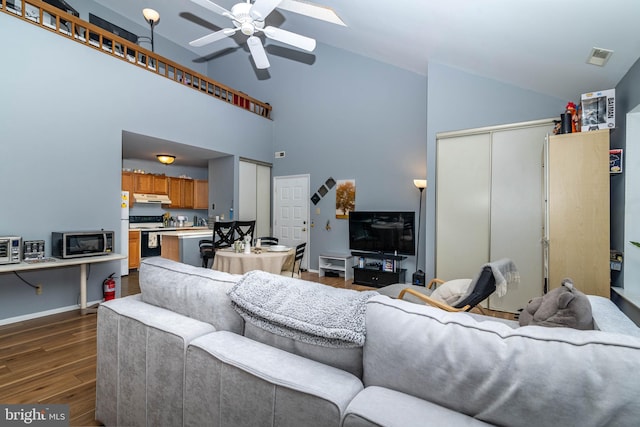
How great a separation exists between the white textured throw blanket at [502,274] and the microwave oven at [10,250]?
4.44 meters

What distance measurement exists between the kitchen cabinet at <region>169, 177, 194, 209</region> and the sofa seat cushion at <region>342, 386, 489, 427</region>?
278 inches

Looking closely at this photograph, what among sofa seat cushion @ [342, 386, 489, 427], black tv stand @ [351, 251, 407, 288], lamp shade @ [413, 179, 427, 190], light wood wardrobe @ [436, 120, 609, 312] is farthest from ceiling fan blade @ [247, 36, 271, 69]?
sofa seat cushion @ [342, 386, 489, 427]

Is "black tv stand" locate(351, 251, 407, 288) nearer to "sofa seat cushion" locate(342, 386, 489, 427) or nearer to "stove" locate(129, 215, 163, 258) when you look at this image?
"sofa seat cushion" locate(342, 386, 489, 427)

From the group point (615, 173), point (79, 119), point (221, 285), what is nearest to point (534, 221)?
point (615, 173)

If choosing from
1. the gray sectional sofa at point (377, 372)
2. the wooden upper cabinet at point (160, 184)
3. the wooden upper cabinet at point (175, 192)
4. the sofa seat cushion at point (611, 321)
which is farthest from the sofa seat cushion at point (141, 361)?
the wooden upper cabinet at point (175, 192)

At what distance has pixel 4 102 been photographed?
311 centimetres

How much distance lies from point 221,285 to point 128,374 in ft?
1.95

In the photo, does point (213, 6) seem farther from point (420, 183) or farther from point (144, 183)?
point (144, 183)

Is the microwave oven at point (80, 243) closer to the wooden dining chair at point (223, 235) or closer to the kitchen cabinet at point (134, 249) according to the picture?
the wooden dining chair at point (223, 235)

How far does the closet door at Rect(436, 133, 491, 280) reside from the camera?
3.79m

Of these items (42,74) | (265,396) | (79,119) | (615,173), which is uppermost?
(42,74)

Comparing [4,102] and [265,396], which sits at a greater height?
[4,102]

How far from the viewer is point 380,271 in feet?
16.4

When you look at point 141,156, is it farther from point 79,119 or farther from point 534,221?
point 534,221
